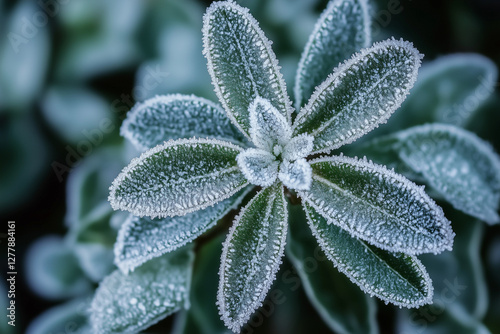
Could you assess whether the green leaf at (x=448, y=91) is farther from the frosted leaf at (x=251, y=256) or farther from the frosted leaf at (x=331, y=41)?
the frosted leaf at (x=251, y=256)

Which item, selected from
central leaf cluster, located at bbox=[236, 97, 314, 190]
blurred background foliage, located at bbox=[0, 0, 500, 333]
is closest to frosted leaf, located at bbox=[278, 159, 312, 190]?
central leaf cluster, located at bbox=[236, 97, 314, 190]

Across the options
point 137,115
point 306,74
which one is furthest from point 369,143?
point 137,115

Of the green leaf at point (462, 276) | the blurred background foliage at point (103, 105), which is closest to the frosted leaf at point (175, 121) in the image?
the blurred background foliage at point (103, 105)

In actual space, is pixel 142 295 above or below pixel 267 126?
below

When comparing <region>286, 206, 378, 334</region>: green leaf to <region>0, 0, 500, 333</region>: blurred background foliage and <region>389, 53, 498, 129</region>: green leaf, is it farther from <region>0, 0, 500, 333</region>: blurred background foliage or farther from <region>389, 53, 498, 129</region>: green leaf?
<region>389, 53, 498, 129</region>: green leaf

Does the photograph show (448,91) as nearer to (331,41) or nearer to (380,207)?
(331,41)

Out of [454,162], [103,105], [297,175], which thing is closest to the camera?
[297,175]

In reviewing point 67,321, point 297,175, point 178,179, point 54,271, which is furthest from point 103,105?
point 297,175
